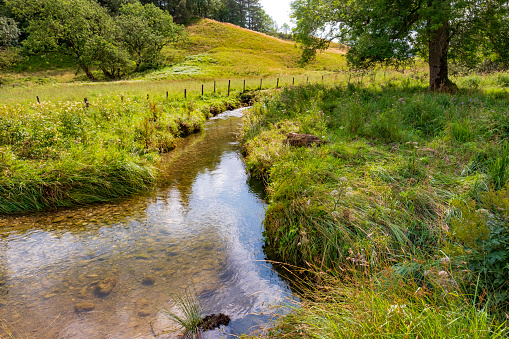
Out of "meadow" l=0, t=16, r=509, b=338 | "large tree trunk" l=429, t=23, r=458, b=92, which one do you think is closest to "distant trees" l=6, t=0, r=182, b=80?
"meadow" l=0, t=16, r=509, b=338

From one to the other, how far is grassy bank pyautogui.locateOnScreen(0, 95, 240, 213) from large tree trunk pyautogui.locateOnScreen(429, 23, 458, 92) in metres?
12.2

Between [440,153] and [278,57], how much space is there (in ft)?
176

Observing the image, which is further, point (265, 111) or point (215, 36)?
point (215, 36)

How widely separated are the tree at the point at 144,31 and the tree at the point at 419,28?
40.5 meters

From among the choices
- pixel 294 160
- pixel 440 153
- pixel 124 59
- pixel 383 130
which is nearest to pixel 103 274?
pixel 294 160

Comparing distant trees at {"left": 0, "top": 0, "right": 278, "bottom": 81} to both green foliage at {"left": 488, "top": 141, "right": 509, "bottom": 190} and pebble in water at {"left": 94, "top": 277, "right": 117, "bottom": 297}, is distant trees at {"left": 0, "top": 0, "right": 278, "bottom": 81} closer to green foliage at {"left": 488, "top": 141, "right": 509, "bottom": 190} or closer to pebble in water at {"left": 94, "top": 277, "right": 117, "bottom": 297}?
pebble in water at {"left": 94, "top": 277, "right": 117, "bottom": 297}

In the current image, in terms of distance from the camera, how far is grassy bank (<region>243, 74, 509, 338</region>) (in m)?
2.34

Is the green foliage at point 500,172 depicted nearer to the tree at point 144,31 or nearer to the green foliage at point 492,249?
the green foliage at point 492,249

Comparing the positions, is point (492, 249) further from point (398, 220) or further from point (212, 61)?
point (212, 61)

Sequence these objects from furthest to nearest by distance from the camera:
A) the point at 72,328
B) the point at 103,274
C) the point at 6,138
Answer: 1. the point at 6,138
2. the point at 103,274
3. the point at 72,328

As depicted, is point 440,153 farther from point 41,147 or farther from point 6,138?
point 6,138

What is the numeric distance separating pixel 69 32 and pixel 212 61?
20753 mm

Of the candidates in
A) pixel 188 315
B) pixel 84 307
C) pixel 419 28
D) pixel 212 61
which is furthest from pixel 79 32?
pixel 188 315

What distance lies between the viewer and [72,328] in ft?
11.7
